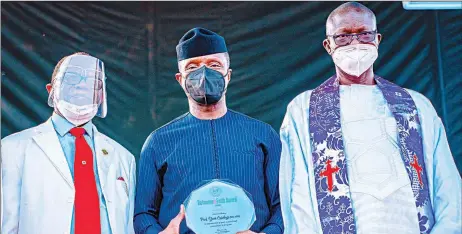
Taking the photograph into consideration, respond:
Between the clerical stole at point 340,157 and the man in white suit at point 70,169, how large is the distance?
102cm

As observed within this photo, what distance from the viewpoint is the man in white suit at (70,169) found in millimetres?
3879

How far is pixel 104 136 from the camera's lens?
422 centimetres

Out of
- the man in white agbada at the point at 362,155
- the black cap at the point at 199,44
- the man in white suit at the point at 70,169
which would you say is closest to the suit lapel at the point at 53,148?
the man in white suit at the point at 70,169

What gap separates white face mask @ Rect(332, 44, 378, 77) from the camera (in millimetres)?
4031

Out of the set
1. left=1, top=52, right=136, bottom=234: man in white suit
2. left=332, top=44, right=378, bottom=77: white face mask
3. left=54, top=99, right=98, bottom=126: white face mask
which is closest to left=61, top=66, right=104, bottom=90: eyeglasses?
left=1, top=52, right=136, bottom=234: man in white suit

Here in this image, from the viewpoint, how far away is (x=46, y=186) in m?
3.92

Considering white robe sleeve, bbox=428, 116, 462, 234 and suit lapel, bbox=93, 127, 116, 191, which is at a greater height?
suit lapel, bbox=93, 127, 116, 191

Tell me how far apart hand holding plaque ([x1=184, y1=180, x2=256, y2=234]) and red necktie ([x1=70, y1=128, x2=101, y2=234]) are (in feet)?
1.73

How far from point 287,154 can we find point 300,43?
0.83m

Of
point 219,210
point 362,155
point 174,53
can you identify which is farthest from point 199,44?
point 362,155

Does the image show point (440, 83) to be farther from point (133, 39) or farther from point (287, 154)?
point (133, 39)

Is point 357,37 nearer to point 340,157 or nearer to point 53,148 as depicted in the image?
point 340,157

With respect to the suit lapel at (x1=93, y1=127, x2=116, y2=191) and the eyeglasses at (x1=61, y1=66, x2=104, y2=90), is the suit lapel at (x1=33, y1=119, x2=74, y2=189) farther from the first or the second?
the eyeglasses at (x1=61, y1=66, x2=104, y2=90)

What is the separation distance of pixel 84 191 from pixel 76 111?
43 cm
